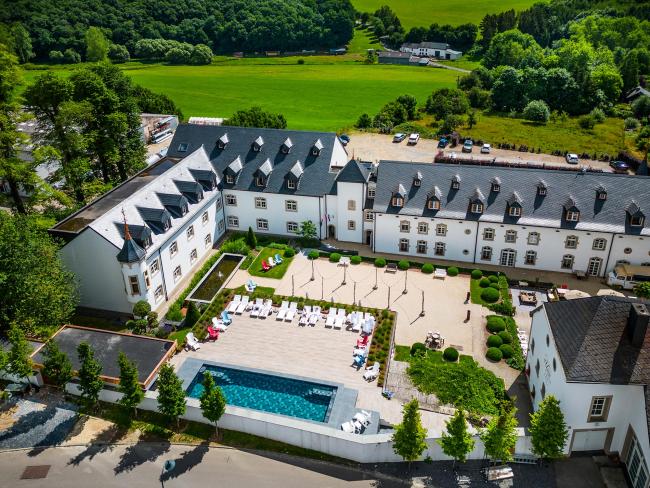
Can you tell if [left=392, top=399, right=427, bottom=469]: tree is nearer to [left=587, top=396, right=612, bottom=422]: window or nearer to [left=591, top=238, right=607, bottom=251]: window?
[left=587, top=396, right=612, bottom=422]: window

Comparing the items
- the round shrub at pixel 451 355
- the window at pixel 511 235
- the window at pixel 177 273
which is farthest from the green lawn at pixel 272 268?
the window at pixel 511 235

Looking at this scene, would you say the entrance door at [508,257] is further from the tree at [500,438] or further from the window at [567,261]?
the tree at [500,438]

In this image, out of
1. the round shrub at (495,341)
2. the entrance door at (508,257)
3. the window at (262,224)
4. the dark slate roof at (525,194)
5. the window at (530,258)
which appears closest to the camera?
the round shrub at (495,341)

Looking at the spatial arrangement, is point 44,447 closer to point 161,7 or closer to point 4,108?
point 4,108

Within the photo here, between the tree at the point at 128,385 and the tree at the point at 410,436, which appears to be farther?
the tree at the point at 128,385

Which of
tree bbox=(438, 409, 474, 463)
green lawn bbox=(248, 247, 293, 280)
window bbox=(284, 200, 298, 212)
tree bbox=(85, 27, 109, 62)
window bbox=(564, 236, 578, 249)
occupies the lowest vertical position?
green lawn bbox=(248, 247, 293, 280)

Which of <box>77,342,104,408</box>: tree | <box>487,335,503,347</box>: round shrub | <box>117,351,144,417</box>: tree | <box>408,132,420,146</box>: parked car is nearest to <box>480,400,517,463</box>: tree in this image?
<box>487,335,503,347</box>: round shrub
